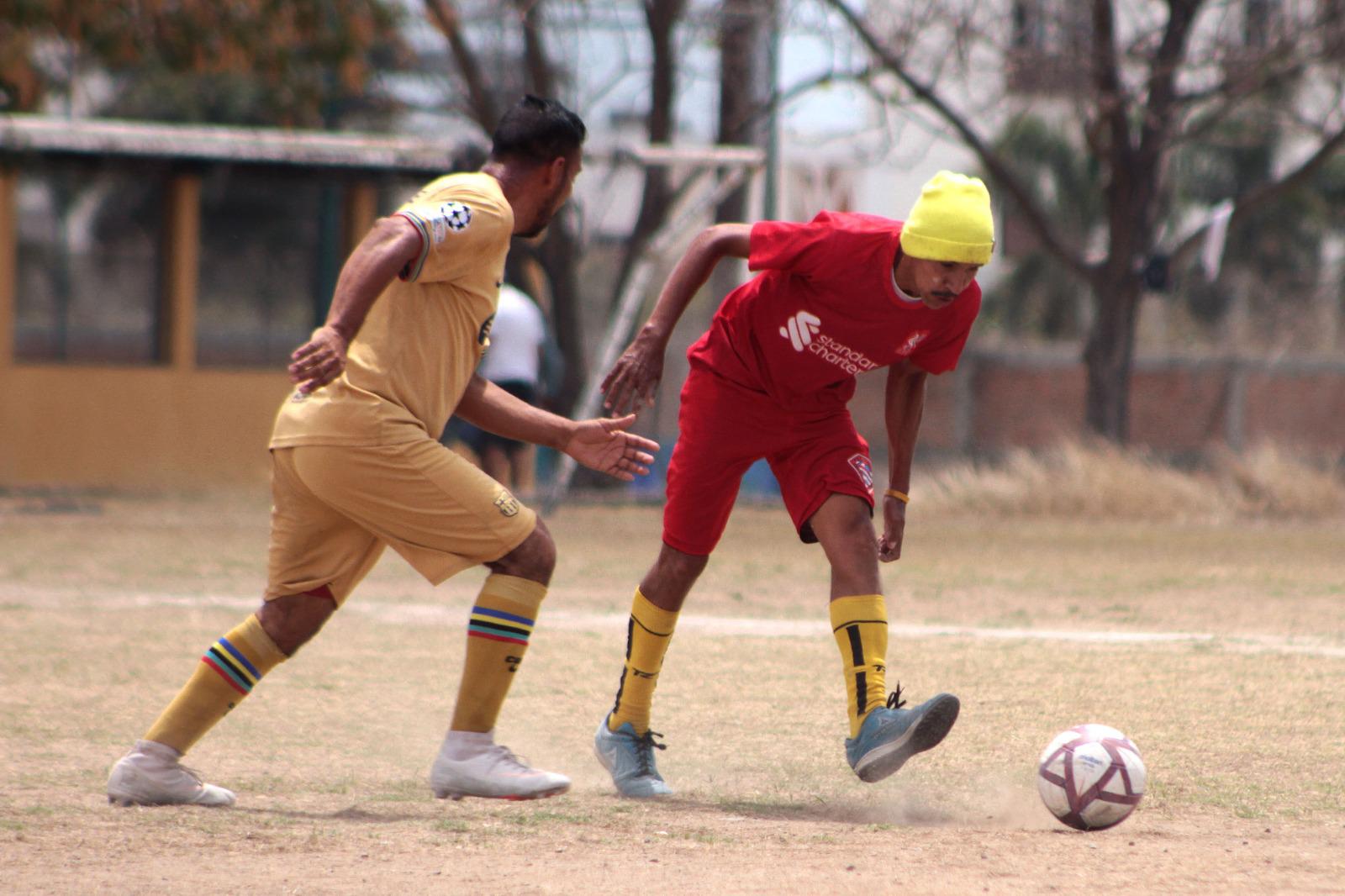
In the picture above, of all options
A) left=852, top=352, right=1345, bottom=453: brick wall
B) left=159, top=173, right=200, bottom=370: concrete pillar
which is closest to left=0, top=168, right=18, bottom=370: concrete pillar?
left=159, top=173, right=200, bottom=370: concrete pillar

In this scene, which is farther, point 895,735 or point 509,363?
point 509,363

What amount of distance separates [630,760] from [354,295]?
1.72m

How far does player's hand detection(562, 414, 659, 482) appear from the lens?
16.7 ft

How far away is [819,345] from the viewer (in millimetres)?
5418

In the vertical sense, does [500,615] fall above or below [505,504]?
below

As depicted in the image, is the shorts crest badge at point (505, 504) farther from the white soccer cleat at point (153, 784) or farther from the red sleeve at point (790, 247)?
the white soccer cleat at point (153, 784)

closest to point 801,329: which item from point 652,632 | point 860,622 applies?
point 860,622

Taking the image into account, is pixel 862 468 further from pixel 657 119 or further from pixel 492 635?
pixel 657 119

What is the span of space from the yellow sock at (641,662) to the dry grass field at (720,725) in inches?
9.2

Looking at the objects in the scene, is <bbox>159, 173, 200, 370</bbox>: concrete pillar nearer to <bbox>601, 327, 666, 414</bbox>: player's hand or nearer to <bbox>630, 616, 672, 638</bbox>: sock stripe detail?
<bbox>630, 616, 672, 638</bbox>: sock stripe detail

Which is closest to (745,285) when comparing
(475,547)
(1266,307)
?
(475,547)

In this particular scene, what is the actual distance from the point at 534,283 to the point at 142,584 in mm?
10134

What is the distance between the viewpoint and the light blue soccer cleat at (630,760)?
532 centimetres

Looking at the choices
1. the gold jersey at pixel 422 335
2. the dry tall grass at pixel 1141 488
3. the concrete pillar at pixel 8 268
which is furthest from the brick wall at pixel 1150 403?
the gold jersey at pixel 422 335
